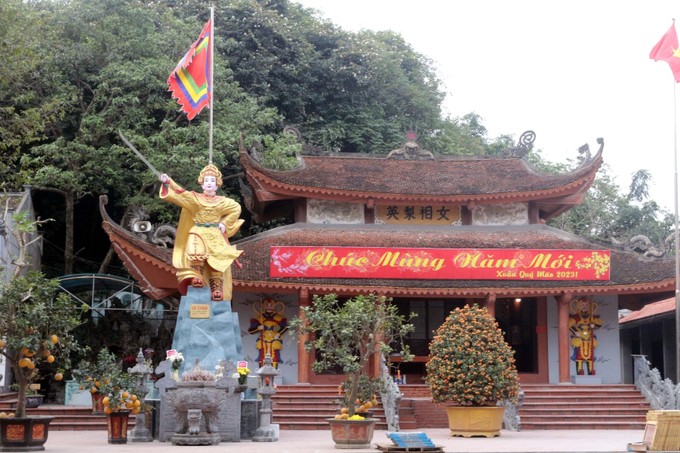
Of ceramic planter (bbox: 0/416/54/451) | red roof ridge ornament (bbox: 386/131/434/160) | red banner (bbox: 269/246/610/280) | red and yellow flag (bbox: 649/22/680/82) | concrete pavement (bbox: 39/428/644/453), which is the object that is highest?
red and yellow flag (bbox: 649/22/680/82)

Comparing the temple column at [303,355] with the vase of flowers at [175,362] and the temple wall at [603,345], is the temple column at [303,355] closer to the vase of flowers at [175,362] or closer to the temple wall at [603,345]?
the vase of flowers at [175,362]

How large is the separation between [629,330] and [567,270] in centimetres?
1266

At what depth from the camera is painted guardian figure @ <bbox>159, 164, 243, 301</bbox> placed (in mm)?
18766

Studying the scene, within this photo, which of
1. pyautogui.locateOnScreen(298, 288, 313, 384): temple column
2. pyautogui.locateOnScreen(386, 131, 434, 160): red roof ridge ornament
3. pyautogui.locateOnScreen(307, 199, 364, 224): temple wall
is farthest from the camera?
pyautogui.locateOnScreen(386, 131, 434, 160): red roof ridge ornament

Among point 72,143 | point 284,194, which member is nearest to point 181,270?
point 284,194

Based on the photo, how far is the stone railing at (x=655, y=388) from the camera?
2112 cm

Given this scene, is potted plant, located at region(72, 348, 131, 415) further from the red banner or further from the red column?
the red column

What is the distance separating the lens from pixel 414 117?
41.4m

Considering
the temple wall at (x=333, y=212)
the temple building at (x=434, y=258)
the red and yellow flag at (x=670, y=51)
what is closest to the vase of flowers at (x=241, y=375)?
the temple building at (x=434, y=258)

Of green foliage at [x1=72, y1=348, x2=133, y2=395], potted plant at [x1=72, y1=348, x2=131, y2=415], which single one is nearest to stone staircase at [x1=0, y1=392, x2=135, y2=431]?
potted plant at [x1=72, y1=348, x2=131, y2=415]

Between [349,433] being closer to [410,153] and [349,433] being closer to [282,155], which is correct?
[410,153]

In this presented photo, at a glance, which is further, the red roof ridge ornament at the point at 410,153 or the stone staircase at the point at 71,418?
the red roof ridge ornament at the point at 410,153

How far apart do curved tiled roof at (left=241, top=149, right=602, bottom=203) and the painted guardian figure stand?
17.6ft

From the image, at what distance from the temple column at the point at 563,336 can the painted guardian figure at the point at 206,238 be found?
903cm
